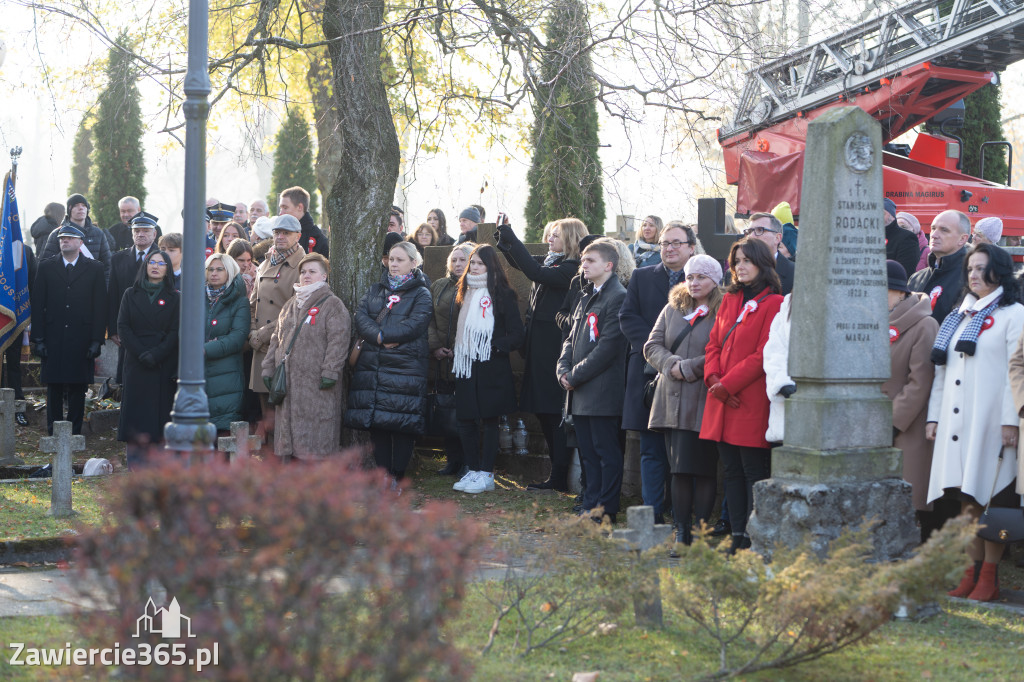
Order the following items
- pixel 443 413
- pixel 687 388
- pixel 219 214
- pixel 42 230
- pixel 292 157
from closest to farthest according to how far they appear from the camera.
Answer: pixel 687 388 < pixel 443 413 < pixel 219 214 < pixel 42 230 < pixel 292 157

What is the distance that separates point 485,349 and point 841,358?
4120mm

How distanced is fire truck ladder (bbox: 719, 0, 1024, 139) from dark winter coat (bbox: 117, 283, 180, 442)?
6.52 meters

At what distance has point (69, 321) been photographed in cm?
1177

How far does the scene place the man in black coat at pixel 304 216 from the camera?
35.9ft

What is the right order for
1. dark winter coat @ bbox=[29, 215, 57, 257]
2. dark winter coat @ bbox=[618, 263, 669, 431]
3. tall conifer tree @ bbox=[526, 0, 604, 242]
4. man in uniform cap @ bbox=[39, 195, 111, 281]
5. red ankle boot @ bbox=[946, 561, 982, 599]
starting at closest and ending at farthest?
red ankle boot @ bbox=[946, 561, 982, 599]
dark winter coat @ bbox=[618, 263, 669, 431]
tall conifer tree @ bbox=[526, 0, 604, 242]
man in uniform cap @ bbox=[39, 195, 111, 281]
dark winter coat @ bbox=[29, 215, 57, 257]

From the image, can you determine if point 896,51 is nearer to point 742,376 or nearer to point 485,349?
point 485,349

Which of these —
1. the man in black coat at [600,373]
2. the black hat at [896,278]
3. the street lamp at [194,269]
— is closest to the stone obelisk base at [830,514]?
the black hat at [896,278]

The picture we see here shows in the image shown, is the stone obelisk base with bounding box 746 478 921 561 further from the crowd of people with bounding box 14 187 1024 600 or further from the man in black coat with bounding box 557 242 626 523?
the man in black coat with bounding box 557 242 626 523

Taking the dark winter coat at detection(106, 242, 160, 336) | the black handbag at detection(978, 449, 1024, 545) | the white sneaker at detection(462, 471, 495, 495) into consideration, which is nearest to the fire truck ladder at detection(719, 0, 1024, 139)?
the white sneaker at detection(462, 471, 495, 495)

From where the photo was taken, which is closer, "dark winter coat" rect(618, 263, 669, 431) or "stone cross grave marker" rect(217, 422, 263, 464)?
"stone cross grave marker" rect(217, 422, 263, 464)

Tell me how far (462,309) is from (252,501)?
6595 mm

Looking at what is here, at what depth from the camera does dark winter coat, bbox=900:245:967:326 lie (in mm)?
7992

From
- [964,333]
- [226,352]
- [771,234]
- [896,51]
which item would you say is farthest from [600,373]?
[896,51]

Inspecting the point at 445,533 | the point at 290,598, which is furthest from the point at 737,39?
the point at 290,598
